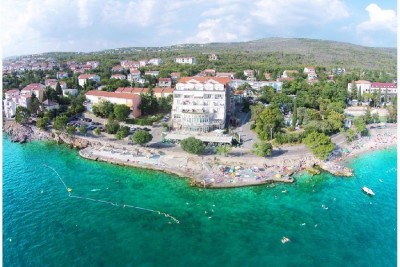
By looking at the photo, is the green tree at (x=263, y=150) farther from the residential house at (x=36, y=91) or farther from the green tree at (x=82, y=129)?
the residential house at (x=36, y=91)

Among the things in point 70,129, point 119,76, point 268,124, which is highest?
point 119,76

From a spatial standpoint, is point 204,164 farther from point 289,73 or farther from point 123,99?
point 289,73

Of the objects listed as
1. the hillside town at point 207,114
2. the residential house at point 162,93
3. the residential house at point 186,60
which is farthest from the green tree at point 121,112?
the residential house at point 186,60

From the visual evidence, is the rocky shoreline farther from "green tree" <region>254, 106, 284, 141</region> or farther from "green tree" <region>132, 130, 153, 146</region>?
"green tree" <region>254, 106, 284, 141</region>

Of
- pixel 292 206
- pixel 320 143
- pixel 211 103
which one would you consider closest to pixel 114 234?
pixel 292 206

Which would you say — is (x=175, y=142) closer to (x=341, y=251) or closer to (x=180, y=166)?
(x=180, y=166)

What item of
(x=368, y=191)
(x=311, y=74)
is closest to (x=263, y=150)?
(x=368, y=191)
